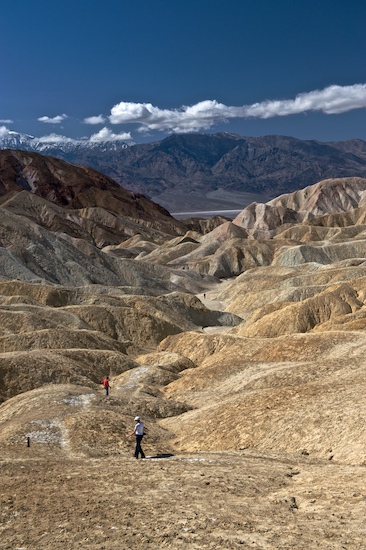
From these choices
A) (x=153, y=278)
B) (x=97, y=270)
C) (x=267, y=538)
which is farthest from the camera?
(x=153, y=278)

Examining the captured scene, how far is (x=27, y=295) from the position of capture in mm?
81000

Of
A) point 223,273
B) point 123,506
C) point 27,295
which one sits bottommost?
point 223,273

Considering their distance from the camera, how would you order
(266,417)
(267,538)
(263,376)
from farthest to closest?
(263,376), (266,417), (267,538)

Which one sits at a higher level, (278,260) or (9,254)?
(9,254)

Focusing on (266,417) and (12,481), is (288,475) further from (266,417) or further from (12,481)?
(12,481)

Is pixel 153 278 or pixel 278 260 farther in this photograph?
pixel 278 260

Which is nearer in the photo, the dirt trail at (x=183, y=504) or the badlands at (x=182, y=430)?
the dirt trail at (x=183, y=504)

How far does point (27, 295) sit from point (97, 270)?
36267mm

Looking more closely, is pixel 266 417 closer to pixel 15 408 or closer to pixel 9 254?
pixel 15 408

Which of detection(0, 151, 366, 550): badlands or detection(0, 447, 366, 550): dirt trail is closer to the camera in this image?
detection(0, 447, 366, 550): dirt trail

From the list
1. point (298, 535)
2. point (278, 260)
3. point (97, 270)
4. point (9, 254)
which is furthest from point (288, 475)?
point (278, 260)

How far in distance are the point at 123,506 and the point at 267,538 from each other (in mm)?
4657

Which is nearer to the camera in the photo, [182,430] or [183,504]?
[183,504]

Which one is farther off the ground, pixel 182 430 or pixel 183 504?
pixel 183 504
